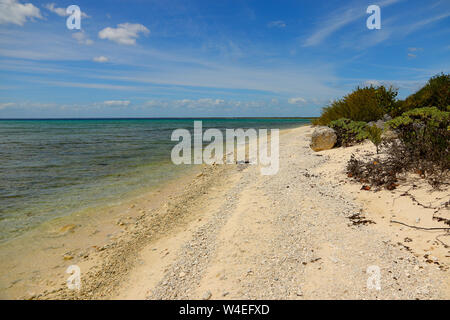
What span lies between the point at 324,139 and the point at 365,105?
16.4 feet

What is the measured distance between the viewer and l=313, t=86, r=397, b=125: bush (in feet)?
38.9

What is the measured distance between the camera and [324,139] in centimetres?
1141

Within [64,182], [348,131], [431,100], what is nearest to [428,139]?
[348,131]

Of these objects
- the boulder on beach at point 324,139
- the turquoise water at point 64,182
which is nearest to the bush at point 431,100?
the boulder on beach at point 324,139

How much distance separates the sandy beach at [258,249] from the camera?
115 inches

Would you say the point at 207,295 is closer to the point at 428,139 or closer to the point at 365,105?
the point at 428,139

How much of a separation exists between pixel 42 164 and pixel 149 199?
8.33 metres

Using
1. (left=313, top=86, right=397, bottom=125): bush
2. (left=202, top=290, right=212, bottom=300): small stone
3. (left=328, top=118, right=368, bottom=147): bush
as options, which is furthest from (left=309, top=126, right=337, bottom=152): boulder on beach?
(left=202, top=290, right=212, bottom=300): small stone

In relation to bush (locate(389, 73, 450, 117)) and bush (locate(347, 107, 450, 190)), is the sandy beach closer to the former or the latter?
bush (locate(347, 107, 450, 190))

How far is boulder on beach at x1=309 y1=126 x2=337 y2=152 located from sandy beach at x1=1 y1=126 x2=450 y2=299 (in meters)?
5.13

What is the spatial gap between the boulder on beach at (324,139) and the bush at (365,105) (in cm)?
301

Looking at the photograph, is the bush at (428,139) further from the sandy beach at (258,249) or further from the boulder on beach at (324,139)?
the boulder on beach at (324,139)

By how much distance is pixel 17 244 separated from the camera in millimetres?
4957
